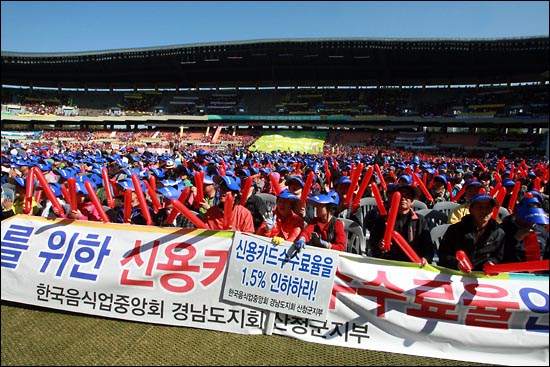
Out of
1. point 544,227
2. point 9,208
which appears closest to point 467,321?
point 544,227

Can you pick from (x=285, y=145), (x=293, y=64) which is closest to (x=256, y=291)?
(x=285, y=145)

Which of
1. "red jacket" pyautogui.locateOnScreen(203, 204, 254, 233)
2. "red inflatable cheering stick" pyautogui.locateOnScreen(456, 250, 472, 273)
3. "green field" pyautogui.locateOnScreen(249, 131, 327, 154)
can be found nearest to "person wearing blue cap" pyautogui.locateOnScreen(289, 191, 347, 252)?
"red jacket" pyautogui.locateOnScreen(203, 204, 254, 233)

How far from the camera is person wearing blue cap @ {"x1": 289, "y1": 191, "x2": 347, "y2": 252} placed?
12.1 feet

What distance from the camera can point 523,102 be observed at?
36062mm

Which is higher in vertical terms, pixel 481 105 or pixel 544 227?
pixel 481 105

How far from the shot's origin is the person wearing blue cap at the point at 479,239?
11.0 feet

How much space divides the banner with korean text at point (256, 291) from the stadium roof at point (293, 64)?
114ft

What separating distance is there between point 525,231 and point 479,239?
448mm

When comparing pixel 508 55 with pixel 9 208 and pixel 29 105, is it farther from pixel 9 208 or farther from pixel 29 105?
pixel 29 105

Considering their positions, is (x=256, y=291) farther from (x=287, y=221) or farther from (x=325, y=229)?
(x=325, y=229)

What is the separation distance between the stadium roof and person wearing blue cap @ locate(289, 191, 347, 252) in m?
34.3

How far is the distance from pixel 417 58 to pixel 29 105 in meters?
48.0

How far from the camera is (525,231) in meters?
3.43

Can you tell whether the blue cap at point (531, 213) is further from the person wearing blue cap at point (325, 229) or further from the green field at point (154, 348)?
the person wearing blue cap at point (325, 229)
